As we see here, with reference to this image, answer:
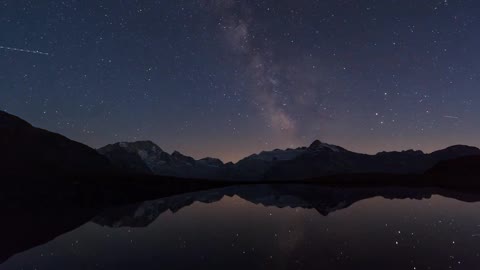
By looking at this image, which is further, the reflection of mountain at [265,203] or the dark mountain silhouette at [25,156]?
the dark mountain silhouette at [25,156]

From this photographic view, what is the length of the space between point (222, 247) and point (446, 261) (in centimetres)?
1375

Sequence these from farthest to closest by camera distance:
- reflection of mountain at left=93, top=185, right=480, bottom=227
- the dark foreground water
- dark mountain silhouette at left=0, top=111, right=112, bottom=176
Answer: dark mountain silhouette at left=0, top=111, right=112, bottom=176, reflection of mountain at left=93, top=185, right=480, bottom=227, the dark foreground water

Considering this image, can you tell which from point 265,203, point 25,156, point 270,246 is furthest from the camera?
point 25,156

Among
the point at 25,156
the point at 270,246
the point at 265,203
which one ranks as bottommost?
the point at 270,246

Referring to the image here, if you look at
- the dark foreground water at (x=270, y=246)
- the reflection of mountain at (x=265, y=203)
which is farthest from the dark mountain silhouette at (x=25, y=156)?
the dark foreground water at (x=270, y=246)

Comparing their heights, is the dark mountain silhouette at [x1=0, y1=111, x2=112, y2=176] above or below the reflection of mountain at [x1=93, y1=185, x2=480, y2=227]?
above

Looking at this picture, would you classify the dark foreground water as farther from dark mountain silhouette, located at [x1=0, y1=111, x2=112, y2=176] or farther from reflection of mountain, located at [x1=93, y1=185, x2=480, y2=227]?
dark mountain silhouette, located at [x1=0, y1=111, x2=112, y2=176]

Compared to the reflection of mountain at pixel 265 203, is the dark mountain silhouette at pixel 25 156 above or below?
above

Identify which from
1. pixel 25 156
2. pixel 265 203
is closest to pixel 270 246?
pixel 265 203

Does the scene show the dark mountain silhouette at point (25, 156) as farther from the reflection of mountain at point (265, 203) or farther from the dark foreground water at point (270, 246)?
the dark foreground water at point (270, 246)

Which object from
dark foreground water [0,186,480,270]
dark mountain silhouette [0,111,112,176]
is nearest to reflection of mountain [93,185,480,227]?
dark foreground water [0,186,480,270]

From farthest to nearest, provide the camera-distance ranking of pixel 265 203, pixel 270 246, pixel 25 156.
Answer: pixel 25 156 < pixel 265 203 < pixel 270 246

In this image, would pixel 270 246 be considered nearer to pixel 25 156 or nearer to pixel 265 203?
pixel 265 203

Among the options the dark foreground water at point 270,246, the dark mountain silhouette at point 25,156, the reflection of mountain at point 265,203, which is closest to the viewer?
the dark foreground water at point 270,246
